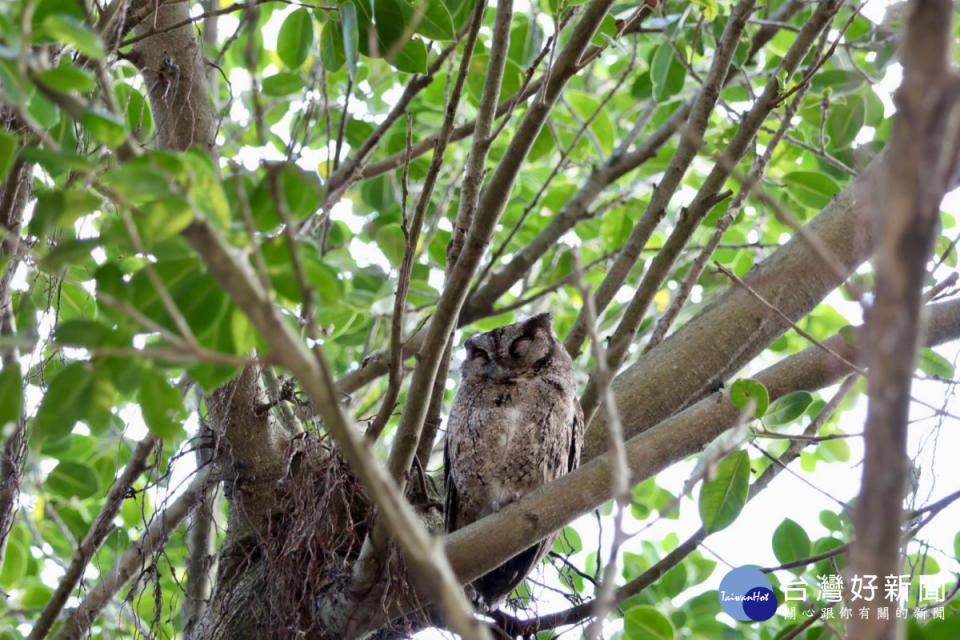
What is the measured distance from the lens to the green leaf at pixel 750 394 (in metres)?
1.75

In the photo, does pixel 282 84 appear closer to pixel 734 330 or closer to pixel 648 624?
pixel 734 330

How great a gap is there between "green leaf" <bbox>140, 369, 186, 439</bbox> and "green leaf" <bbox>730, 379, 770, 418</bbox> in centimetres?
106

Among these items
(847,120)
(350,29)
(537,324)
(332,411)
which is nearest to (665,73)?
(847,120)

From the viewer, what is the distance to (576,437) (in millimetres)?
2611

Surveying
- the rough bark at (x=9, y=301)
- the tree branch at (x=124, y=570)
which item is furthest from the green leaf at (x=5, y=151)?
the tree branch at (x=124, y=570)

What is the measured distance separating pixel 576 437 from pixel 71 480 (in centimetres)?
145

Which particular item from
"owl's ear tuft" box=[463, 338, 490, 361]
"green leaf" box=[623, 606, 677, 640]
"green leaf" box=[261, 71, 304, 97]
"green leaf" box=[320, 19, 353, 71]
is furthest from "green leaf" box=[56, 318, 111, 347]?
"green leaf" box=[261, 71, 304, 97]

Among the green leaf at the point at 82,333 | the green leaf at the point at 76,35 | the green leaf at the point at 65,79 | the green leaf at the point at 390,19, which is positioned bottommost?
the green leaf at the point at 82,333

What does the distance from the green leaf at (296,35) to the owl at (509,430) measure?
1057 mm

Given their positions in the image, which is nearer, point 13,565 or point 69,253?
point 69,253

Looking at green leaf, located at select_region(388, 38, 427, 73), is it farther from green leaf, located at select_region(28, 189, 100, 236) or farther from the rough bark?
green leaf, located at select_region(28, 189, 100, 236)

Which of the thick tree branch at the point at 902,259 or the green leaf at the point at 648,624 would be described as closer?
the thick tree branch at the point at 902,259

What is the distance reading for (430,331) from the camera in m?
1.64

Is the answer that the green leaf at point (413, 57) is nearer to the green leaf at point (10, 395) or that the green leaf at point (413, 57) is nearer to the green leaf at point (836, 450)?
the green leaf at point (10, 395)
